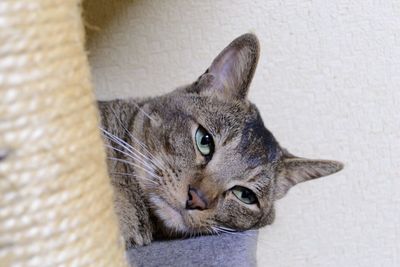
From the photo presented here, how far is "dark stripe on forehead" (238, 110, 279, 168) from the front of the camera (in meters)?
1.14

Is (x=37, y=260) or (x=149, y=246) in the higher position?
(x=37, y=260)

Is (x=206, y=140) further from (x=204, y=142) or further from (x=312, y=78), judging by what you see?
(x=312, y=78)

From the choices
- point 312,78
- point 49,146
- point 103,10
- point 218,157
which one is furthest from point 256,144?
point 49,146

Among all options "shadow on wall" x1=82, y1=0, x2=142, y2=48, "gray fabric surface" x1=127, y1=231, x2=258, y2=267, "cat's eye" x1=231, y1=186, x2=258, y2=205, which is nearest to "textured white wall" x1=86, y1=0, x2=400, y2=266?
"shadow on wall" x1=82, y1=0, x2=142, y2=48

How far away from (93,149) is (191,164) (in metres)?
0.57

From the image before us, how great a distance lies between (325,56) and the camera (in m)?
1.47

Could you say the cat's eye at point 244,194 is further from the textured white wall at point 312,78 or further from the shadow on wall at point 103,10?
the shadow on wall at point 103,10

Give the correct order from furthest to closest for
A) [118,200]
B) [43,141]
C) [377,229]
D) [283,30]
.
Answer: [377,229] < [283,30] < [118,200] < [43,141]

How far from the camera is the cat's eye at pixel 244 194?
1129mm

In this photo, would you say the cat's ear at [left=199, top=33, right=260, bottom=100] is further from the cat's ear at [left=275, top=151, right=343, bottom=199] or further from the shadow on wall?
the shadow on wall

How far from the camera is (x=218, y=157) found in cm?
110

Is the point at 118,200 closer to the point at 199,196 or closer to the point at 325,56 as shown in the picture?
the point at 199,196

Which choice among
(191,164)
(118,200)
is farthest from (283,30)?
(118,200)

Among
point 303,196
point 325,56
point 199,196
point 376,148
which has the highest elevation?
point 325,56
